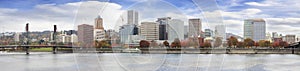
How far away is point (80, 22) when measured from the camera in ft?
15.1

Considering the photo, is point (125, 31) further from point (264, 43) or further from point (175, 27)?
point (264, 43)

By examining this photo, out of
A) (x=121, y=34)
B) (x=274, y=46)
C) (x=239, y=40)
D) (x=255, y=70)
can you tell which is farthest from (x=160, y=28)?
(x=274, y=46)

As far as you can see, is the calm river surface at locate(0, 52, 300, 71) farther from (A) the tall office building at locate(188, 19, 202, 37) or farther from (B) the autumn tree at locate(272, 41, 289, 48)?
(B) the autumn tree at locate(272, 41, 289, 48)

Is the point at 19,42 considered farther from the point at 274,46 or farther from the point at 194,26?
the point at 194,26

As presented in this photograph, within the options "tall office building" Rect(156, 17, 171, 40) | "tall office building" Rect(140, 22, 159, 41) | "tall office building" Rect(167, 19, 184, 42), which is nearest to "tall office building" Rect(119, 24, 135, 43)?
"tall office building" Rect(140, 22, 159, 41)

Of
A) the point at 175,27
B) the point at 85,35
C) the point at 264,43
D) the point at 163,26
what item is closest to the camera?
the point at 85,35

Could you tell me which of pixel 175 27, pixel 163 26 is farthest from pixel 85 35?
pixel 175 27

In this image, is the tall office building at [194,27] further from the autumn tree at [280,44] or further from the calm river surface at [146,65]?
the autumn tree at [280,44]

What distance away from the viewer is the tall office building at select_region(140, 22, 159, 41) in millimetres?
7008

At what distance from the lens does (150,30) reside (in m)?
7.40

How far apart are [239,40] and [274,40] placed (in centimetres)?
586

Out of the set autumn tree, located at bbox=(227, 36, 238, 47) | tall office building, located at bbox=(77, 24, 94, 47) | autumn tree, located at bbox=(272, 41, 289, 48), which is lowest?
autumn tree, located at bbox=(272, 41, 289, 48)

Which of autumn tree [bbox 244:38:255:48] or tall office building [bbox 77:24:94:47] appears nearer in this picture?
tall office building [bbox 77:24:94:47]

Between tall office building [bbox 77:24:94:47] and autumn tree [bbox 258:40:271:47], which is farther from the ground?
tall office building [bbox 77:24:94:47]
